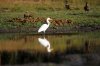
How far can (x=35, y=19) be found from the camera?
3700cm

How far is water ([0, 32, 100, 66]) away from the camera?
1958 centimetres

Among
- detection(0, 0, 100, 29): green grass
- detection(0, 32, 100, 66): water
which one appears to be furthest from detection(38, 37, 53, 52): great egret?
detection(0, 0, 100, 29): green grass

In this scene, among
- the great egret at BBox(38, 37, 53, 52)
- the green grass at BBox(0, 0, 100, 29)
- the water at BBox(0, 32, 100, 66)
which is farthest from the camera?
the green grass at BBox(0, 0, 100, 29)

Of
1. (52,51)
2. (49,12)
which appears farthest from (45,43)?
(49,12)

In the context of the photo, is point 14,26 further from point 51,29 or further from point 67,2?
point 67,2

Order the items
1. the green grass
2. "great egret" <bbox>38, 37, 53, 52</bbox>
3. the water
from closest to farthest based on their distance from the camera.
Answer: the water → "great egret" <bbox>38, 37, 53, 52</bbox> → the green grass

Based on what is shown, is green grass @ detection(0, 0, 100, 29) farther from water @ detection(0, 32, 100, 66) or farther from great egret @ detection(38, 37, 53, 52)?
great egret @ detection(38, 37, 53, 52)

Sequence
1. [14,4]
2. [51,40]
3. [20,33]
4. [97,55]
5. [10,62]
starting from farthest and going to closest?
1. [14,4]
2. [20,33]
3. [51,40]
4. [97,55]
5. [10,62]

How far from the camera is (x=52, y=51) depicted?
902 inches

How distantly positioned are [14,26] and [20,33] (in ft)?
6.99

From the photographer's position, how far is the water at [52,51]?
1958cm

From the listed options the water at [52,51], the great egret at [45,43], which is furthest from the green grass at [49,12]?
the great egret at [45,43]

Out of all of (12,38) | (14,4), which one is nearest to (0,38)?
(12,38)

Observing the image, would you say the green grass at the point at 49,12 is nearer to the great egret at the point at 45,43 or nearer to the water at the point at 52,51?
the water at the point at 52,51
